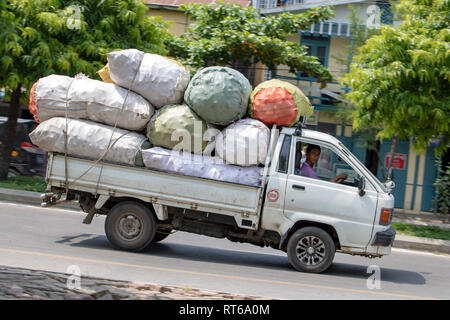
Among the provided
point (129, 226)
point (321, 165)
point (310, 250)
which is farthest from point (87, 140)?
point (310, 250)

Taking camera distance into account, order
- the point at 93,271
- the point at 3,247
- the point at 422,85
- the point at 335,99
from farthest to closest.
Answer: the point at 335,99
the point at 422,85
the point at 3,247
the point at 93,271

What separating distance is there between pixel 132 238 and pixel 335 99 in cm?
1280

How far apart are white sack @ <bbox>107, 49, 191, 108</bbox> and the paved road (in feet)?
7.59

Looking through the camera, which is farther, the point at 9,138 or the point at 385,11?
the point at 385,11

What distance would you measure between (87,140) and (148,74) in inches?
49.0

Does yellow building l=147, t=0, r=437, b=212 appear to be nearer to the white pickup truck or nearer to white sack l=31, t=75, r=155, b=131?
the white pickup truck

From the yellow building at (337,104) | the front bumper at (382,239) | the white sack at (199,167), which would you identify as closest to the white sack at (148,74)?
the white sack at (199,167)

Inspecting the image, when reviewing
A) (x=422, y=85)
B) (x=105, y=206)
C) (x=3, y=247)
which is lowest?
(x=3, y=247)

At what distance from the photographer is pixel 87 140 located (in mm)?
7500

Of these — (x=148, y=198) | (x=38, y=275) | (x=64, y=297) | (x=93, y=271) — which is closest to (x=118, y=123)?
(x=148, y=198)

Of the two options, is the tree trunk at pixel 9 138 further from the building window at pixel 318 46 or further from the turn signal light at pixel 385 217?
the building window at pixel 318 46

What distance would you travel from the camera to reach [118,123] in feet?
24.8

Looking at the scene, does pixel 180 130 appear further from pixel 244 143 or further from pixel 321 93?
pixel 321 93
